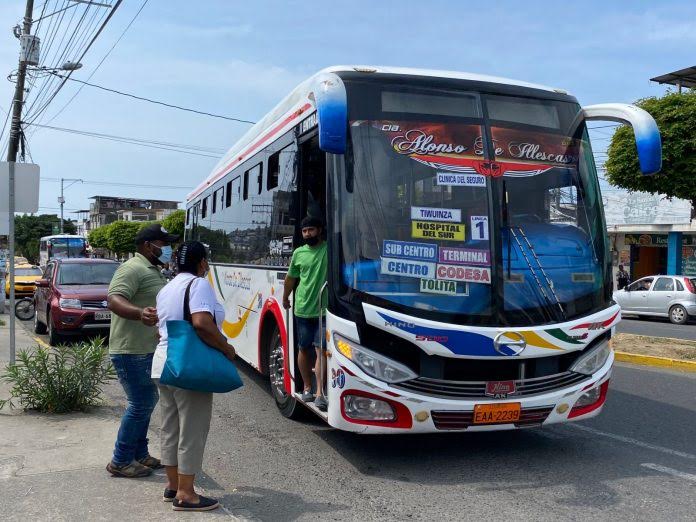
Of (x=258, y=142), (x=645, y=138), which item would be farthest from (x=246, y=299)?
(x=645, y=138)

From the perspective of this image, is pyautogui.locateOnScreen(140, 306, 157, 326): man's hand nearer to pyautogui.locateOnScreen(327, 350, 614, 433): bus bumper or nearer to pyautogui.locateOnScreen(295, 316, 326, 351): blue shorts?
pyautogui.locateOnScreen(327, 350, 614, 433): bus bumper

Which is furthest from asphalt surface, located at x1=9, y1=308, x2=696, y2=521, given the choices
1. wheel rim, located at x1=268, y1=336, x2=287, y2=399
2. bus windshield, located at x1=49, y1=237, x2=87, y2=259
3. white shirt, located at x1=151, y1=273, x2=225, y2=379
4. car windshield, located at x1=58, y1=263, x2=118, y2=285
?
bus windshield, located at x1=49, y1=237, x2=87, y2=259

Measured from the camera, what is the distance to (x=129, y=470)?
4.98 metres

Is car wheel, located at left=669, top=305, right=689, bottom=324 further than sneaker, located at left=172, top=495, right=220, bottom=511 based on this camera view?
Yes

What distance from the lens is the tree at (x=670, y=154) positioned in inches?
719

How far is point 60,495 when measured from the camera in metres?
4.66

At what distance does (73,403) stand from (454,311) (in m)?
4.13

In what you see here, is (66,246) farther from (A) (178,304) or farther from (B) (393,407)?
(A) (178,304)

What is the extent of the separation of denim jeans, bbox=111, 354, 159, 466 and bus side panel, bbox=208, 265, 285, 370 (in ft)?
6.50

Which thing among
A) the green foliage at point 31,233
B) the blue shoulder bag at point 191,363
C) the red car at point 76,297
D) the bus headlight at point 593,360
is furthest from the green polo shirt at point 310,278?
the green foliage at point 31,233

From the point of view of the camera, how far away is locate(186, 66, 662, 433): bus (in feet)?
16.5

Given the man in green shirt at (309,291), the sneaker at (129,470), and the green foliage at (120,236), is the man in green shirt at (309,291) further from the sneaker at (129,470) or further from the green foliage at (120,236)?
the green foliage at (120,236)

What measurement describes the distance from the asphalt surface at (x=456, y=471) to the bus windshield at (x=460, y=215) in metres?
1.22

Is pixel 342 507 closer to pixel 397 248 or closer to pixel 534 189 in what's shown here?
pixel 397 248
